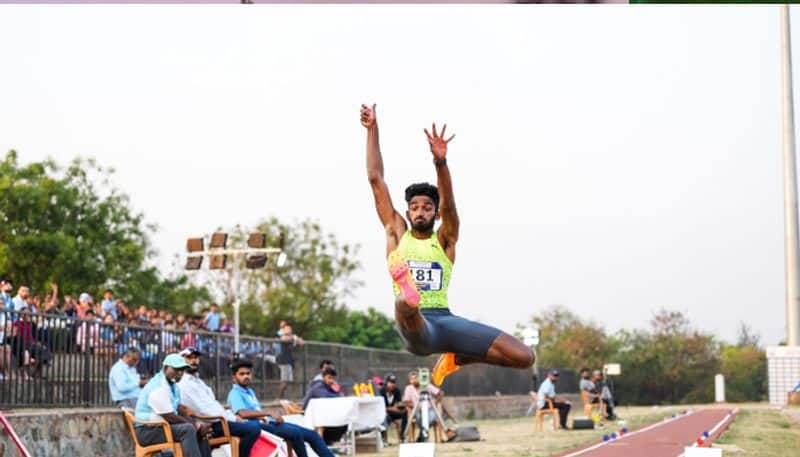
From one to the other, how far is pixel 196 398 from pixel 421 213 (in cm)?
598

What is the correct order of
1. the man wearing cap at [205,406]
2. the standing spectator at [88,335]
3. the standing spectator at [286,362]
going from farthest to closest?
the standing spectator at [286,362] → the standing spectator at [88,335] → the man wearing cap at [205,406]

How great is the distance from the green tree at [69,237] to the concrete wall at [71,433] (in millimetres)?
22972

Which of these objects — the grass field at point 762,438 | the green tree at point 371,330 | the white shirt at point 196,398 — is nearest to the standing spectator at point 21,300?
the white shirt at point 196,398

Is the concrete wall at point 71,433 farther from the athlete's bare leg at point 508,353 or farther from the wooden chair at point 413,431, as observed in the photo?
the wooden chair at point 413,431

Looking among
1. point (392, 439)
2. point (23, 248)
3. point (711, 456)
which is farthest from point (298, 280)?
point (711, 456)

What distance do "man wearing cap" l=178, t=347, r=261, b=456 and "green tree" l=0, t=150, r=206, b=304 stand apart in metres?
25.1

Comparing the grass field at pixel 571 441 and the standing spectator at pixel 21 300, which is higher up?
the standing spectator at pixel 21 300

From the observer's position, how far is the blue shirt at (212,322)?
24734 millimetres

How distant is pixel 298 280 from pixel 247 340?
99.2 ft

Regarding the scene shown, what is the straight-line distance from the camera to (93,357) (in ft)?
57.5

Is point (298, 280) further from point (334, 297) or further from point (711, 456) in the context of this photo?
point (711, 456)

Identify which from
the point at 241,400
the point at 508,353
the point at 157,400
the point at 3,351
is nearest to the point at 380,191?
the point at 508,353

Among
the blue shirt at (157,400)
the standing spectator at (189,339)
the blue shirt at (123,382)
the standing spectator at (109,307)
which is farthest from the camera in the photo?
the standing spectator at (109,307)

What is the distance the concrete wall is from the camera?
14.3 meters
